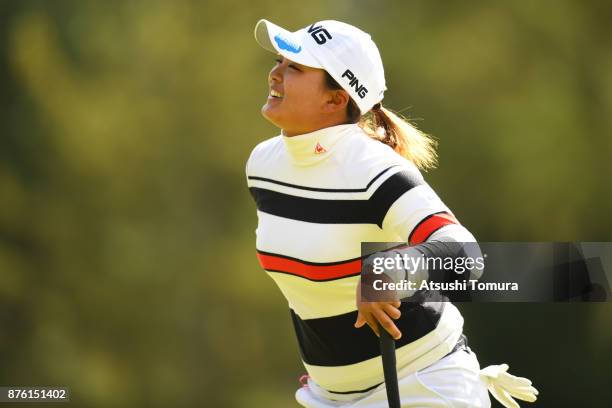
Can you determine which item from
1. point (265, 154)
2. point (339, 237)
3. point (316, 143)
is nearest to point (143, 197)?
point (265, 154)

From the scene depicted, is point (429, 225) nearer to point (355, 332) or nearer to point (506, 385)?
point (355, 332)

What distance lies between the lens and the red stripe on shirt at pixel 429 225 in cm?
198

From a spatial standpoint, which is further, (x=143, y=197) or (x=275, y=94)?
(x=143, y=197)

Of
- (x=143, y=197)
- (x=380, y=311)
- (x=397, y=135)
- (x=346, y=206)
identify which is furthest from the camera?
(x=143, y=197)

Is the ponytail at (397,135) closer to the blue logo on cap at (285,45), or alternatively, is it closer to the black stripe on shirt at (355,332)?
the blue logo on cap at (285,45)

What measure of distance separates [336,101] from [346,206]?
0.31 metres

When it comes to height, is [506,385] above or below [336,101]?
below

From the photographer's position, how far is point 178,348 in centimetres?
565

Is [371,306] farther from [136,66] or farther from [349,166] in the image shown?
[136,66]

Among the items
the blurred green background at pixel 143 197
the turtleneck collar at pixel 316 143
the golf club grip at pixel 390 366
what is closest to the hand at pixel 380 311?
the golf club grip at pixel 390 366

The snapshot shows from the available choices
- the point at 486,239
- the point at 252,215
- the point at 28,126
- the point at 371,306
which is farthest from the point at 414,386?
the point at 28,126

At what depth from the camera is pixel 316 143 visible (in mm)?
2260

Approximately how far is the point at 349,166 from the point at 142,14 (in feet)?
12.1

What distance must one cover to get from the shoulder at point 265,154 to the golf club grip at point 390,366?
656 mm
